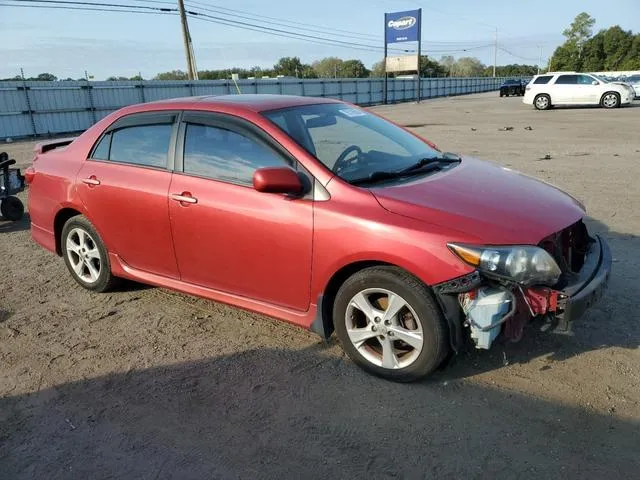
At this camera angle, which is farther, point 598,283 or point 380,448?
point 598,283

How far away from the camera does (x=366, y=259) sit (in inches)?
122

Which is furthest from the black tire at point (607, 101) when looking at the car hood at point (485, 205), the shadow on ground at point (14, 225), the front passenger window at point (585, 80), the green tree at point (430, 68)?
the green tree at point (430, 68)

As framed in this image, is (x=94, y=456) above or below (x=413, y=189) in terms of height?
below

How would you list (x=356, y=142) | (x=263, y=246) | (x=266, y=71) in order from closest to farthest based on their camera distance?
(x=263, y=246) → (x=356, y=142) → (x=266, y=71)

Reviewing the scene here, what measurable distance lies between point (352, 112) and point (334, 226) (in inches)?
60.8

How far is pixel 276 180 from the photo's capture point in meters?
3.19

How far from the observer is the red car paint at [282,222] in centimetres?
298

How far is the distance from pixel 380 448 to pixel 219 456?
80 cm

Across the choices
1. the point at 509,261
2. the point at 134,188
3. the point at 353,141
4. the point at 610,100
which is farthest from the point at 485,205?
the point at 610,100

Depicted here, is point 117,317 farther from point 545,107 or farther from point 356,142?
point 545,107

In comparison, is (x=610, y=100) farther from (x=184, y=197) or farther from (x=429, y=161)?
(x=184, y=197)

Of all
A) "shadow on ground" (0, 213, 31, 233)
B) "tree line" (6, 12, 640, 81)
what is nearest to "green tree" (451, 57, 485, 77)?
"tree line" (6, 12, 640, 81)

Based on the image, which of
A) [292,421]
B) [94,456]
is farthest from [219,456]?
[94,456]

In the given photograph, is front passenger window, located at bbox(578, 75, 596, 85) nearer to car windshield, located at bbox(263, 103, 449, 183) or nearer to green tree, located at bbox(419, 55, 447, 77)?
car windshield, located at bbox(263, 103, 449, 183)
